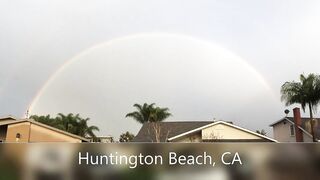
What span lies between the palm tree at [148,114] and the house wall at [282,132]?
55.9 ft

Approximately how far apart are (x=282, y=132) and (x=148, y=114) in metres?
21.7

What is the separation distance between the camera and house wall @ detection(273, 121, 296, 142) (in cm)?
5365

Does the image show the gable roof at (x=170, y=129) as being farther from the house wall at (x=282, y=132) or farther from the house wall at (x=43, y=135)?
the house wall at (x=43, y=135)

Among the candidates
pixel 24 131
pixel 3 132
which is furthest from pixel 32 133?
pixel 3 132

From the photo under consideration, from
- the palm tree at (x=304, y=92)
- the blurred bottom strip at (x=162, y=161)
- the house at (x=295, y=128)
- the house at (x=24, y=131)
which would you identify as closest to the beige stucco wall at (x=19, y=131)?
the house at (x=24, y=131)

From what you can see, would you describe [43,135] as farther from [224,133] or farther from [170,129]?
[224,133]

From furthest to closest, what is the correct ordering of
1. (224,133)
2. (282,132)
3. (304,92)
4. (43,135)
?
(282,132) → (224,133) → (304,92) → (43,135)

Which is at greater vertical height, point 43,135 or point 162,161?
point 43,135

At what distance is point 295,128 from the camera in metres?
48.9

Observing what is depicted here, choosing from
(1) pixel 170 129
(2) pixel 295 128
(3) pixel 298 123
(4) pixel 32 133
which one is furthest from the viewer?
(1) pixel 170 129

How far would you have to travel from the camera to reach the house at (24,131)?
108 ft

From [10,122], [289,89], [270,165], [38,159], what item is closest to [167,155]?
[270,165]

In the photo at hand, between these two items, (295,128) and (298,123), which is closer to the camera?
(298,123)

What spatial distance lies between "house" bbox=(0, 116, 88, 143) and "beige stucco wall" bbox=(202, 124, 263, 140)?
16.4 m
